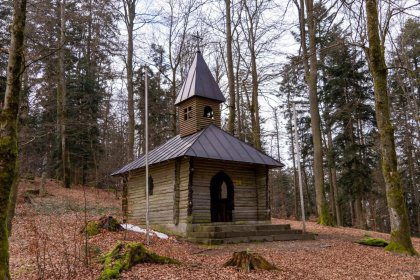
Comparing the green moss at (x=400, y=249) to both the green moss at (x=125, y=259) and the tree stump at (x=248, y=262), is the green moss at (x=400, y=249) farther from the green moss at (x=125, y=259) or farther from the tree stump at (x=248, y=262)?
the green moss at (x=125, y=259)

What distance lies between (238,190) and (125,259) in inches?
330

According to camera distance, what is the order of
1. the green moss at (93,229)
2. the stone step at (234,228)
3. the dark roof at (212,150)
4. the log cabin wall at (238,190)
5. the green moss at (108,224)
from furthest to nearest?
1. the log cabin wall at (238,190)
2. the dark roof at (212,150)
3. the stone step at (234,228)
4. the green moss at (108,224)
5. the green moss at (93,229)

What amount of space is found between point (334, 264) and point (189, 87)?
10.3m

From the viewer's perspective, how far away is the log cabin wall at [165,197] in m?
13.8

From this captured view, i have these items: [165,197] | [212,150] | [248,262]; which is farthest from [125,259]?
[165,197]

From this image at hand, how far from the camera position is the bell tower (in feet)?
53.0

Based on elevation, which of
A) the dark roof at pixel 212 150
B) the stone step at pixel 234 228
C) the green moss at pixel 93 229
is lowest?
the stone step at pixel 234 228

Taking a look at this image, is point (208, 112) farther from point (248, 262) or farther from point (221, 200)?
point (248, 262)

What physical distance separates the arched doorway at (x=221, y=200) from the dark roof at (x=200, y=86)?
3.77m

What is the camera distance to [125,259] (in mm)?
7137

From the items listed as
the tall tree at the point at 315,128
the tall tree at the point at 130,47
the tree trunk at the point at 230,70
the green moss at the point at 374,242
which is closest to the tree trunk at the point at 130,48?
the tall tree at the point at 130,47

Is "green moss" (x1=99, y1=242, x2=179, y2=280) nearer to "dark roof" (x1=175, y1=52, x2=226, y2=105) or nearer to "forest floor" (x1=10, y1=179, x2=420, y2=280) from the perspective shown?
"forest floor" (x1=10, y1=179, x2=420, y2=280)

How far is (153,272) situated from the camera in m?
6.91

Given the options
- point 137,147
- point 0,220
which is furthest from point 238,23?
point 0,220
